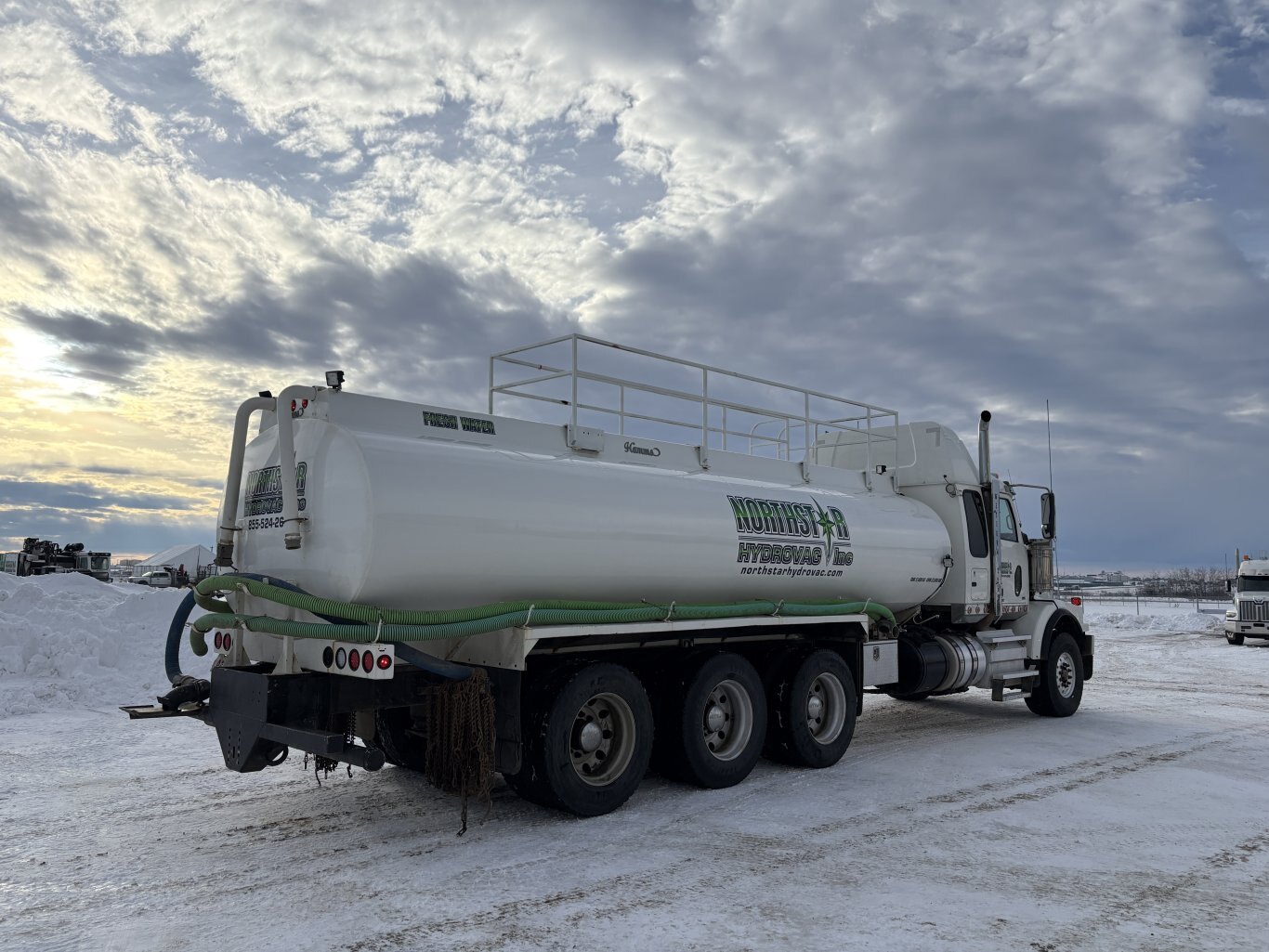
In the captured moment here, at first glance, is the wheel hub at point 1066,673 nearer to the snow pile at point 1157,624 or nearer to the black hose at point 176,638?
the black hose at point 176,638

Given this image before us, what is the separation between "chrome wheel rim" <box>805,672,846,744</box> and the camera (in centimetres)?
1016

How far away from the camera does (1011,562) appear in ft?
45.4

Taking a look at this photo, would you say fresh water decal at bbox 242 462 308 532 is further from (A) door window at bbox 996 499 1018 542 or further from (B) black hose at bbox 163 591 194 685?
(A) door window at bbox 996 499 1018 542

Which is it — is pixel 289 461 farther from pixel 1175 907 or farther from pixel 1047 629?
pixel 1047 629

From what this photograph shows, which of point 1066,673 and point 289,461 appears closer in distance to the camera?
point 289,461

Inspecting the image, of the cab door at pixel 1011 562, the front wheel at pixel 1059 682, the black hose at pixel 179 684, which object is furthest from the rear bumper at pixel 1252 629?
the black hose at pixel 179 684

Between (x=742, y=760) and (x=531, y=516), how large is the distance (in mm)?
3395

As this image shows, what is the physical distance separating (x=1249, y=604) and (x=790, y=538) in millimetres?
26409

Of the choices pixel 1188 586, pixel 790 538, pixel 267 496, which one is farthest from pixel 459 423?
pixel 1188 586

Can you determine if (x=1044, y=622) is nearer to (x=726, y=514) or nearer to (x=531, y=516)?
(x=726, y=514)

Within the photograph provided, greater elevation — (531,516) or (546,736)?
(531,516)

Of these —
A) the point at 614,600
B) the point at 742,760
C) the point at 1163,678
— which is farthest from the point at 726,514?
the point at 1163,678

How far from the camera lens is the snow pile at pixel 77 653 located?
43.1 feet

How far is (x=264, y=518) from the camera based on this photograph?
784 centimetres
